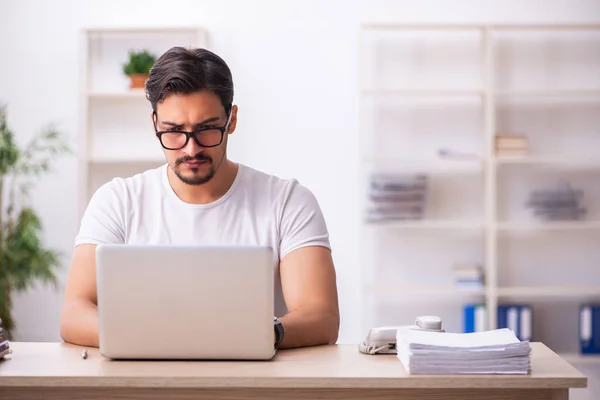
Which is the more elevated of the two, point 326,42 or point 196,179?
point 326,42

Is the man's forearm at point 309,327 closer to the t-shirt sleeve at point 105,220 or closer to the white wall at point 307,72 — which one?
the t-shirt sleeve at point 105,220

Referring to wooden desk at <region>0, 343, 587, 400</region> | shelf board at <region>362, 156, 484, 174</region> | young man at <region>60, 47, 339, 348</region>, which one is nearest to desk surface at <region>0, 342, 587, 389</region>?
wooden desk at <region>0, 343, 587, 400</region>

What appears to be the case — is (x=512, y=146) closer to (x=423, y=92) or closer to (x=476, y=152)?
(x=476, y=152)

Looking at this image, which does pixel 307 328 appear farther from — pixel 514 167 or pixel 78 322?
pixel 514 167

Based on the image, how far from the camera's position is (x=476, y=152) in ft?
16.1

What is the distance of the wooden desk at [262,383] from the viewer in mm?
1616

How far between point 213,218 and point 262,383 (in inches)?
29.9

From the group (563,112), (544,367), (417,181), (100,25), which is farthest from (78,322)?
(563,112)

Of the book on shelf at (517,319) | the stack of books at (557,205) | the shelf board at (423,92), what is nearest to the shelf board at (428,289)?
the book on shelf at (517,319)

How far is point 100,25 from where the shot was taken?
493 centimetres

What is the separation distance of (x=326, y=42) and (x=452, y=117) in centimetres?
83

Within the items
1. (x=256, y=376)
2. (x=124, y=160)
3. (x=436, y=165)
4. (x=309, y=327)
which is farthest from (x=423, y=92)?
(x=256, y=376)

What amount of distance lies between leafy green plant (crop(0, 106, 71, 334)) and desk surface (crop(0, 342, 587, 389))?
9.37 ft

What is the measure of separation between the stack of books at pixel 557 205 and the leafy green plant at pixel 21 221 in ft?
8.52
